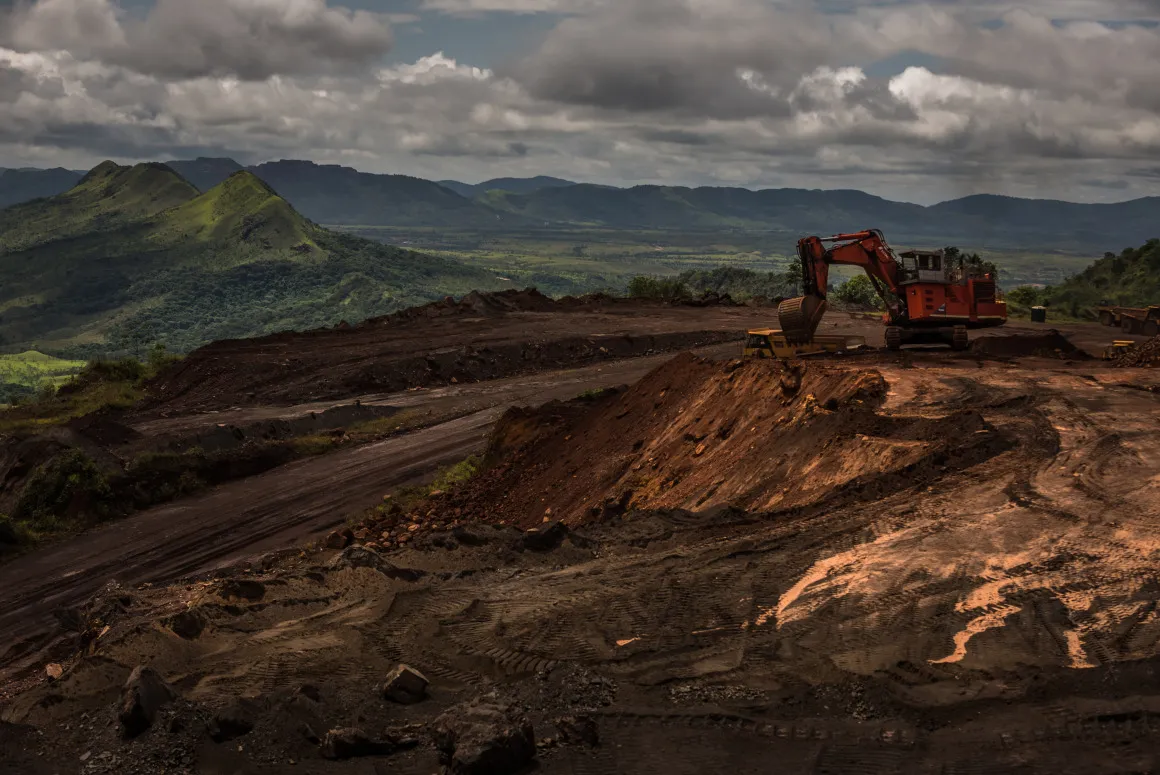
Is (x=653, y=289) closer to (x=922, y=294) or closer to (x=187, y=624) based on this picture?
(x=922, y=294)

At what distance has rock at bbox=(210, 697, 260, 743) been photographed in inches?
399

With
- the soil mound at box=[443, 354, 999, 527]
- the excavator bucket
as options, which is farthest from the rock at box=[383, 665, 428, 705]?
the excavator bucket

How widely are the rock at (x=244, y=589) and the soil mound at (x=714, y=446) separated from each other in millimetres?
8038

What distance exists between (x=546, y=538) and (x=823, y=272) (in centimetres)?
2062

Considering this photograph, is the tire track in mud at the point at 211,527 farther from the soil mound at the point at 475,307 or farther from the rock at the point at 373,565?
the soil mound at the point at 475,307

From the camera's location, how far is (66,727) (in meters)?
11.1

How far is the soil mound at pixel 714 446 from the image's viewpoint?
1895 cm

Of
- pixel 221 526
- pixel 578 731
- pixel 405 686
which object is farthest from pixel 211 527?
pixel 578 731

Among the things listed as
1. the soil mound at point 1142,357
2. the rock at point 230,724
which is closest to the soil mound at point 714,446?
the rock at point 230,724

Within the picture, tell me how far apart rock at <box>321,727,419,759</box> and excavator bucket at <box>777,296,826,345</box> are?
1017 inches

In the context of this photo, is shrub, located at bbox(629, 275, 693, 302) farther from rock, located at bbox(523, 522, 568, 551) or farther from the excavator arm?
rock, located at bbox(523, 522, 568, 551)

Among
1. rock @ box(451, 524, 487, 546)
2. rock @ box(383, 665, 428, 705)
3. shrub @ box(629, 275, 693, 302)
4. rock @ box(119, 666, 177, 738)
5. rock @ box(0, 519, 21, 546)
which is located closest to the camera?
rock @ box(119, 666, 177, 738)

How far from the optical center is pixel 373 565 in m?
15.0

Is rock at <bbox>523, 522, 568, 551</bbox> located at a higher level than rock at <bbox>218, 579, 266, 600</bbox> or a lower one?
higher
